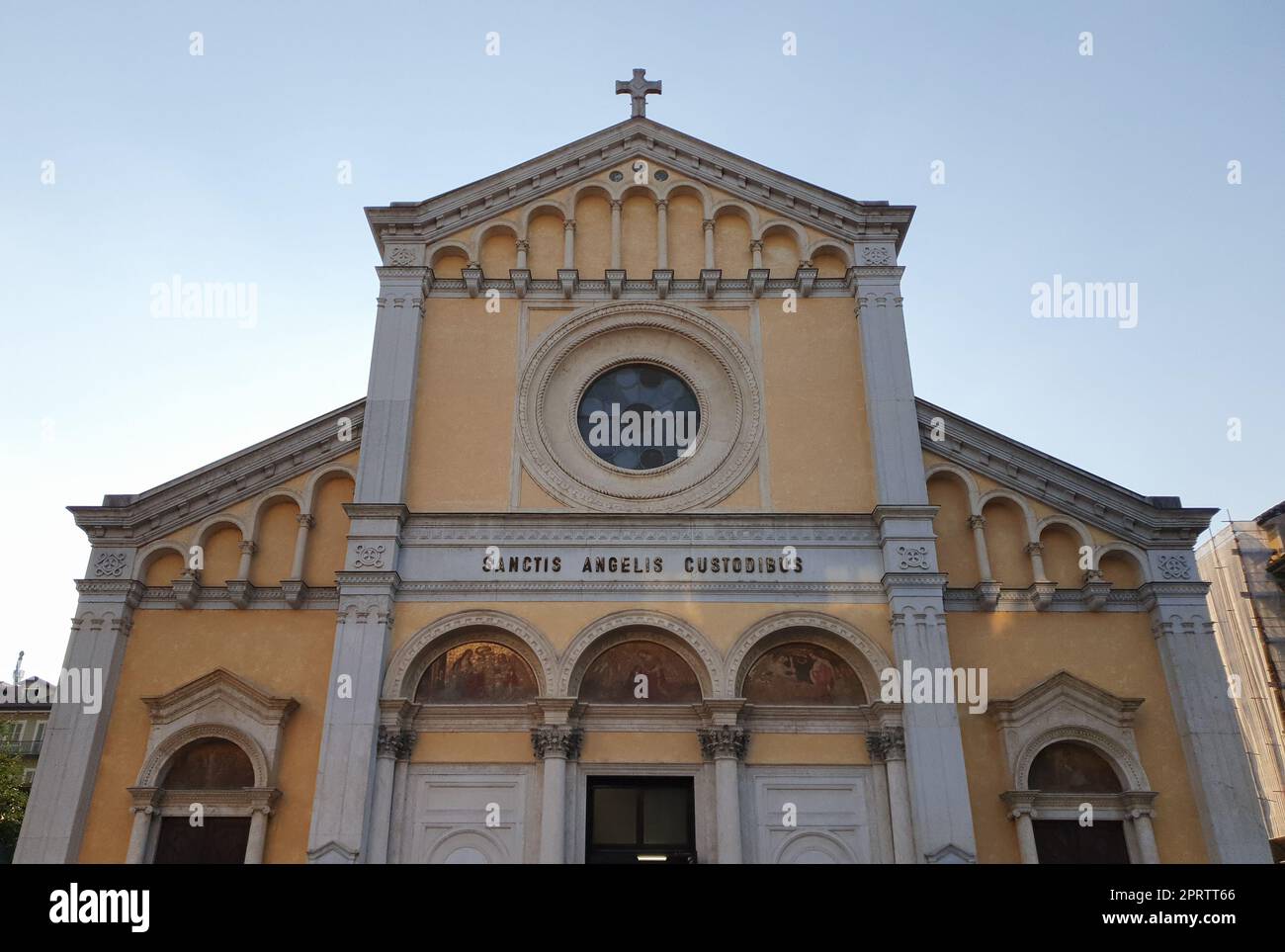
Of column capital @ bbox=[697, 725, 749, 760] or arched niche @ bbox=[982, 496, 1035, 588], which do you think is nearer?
column capital @ bbox=[697, 725, 749, 760]

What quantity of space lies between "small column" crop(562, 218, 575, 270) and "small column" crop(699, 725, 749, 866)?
1024 cm

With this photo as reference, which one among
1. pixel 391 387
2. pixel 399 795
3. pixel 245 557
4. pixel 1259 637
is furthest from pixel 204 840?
pixel 1259 637

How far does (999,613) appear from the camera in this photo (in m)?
19.5

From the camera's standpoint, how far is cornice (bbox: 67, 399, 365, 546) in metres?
20.0

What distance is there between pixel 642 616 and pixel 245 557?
7730 millimetres

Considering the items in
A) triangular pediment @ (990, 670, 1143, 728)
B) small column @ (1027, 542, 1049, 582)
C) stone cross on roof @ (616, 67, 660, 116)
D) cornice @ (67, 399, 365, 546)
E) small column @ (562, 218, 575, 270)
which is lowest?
triangular pediment @ (990, 670, 1143, 728)

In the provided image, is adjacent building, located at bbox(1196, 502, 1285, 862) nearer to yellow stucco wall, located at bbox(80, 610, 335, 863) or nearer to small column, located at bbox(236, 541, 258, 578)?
yellow stucco wall, located at bbox(80, 610, 335, 863)

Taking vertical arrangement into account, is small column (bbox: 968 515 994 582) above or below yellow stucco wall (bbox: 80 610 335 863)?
above

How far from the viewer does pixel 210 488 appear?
20.2 m

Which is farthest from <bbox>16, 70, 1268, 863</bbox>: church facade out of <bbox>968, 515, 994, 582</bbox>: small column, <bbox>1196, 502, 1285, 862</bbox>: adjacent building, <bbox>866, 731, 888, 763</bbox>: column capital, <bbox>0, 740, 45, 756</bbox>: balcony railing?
<bbox>0, 740, 45, 756</bbox>: balcony railing

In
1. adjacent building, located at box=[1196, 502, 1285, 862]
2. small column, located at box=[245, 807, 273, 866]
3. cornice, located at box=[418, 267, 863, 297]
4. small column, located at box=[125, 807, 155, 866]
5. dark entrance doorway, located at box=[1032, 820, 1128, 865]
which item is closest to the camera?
small column, located at box=[245, 807, 273, 866]

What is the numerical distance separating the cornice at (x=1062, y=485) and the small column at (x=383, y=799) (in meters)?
11.9
